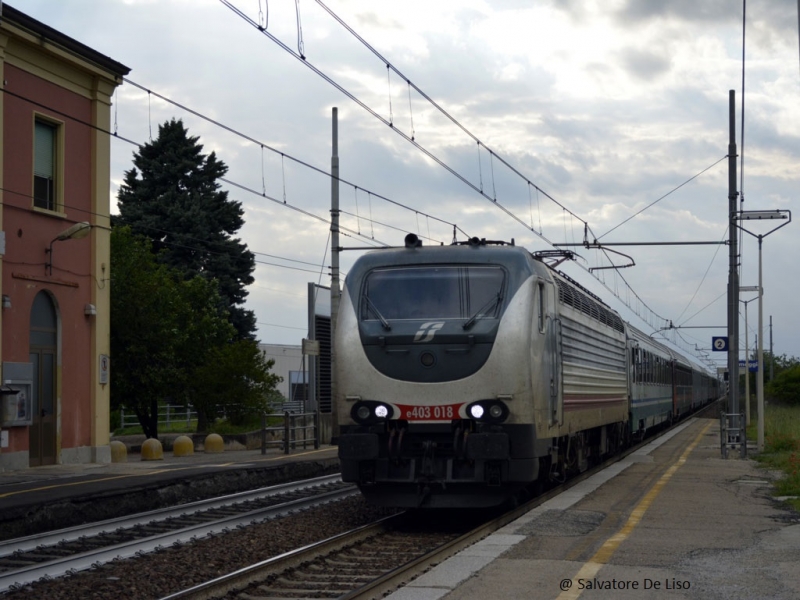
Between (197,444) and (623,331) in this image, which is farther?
(197,444)

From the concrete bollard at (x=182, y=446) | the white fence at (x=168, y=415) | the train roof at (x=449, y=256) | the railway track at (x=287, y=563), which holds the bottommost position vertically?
the white fence at (x=168, y=415)

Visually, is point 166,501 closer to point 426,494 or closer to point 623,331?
point 426,494

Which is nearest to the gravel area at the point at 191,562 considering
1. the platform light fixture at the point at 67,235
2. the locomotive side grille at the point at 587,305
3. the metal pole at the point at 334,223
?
the locomotive side grille at the point at 587,305

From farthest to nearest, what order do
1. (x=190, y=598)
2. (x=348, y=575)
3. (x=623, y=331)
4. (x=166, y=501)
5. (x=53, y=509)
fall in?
(x=623, y=331) < (x=166, y=501) < (x=53, y=509) < (x=348, y=575) < (x=190, y=598)

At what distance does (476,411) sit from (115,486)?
6.75m

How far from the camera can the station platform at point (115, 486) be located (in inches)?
535

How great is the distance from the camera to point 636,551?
31.9 feet

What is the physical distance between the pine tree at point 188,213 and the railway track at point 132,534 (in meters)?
40.2

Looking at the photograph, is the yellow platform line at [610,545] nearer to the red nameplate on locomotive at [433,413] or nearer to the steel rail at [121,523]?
the red nameplate on locomotive at [433,413]

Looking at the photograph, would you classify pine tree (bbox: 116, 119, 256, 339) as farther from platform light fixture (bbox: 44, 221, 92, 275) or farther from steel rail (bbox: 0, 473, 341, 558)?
steel rail (bbox: 0, 473, 341, 558)

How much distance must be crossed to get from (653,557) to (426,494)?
10.1 feet

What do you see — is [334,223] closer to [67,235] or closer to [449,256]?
[67,235]

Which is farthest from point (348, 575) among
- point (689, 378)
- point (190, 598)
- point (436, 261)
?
point (689, 378)

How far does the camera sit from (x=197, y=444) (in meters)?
32.6
